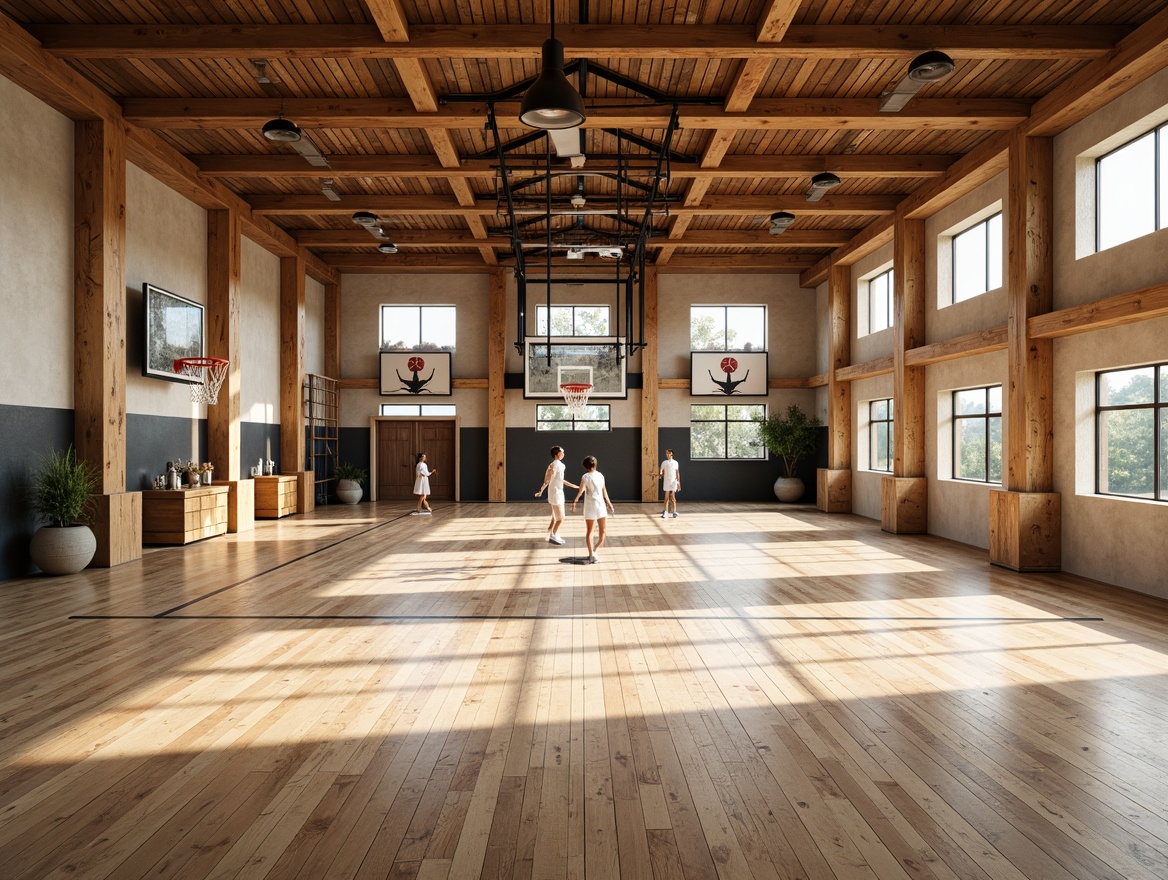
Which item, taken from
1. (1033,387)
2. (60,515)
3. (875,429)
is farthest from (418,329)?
(1033,387)

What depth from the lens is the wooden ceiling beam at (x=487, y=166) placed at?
10008 millimetres

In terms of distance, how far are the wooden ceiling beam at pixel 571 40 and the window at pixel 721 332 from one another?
9989 mm

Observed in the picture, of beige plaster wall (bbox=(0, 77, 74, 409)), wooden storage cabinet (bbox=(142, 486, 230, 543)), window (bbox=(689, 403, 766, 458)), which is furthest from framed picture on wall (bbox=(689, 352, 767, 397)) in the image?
beige plaster wall (bbox=(0, 77, 74, 409))

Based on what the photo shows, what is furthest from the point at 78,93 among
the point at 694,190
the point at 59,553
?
the point at 694,190

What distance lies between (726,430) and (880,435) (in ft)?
12.8

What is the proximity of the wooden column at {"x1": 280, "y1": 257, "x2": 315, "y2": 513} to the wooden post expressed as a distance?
7.17 metres

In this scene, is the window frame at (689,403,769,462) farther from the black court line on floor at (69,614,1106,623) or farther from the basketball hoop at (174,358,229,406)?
the black court line on floor at (69,614,1106,623)

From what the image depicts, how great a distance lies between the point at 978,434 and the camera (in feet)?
33.4

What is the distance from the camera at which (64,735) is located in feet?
11.1

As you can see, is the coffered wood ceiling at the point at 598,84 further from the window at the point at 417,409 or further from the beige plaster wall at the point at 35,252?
the window at the point at 417,409

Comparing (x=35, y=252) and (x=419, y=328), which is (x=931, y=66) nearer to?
(x=35, y=252)

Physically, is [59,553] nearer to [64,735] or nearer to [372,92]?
[64,735]

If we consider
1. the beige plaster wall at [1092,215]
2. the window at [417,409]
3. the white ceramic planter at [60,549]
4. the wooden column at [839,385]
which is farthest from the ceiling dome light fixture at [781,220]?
the white ceramic planter at [60,549]

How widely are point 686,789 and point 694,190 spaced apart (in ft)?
31.8
